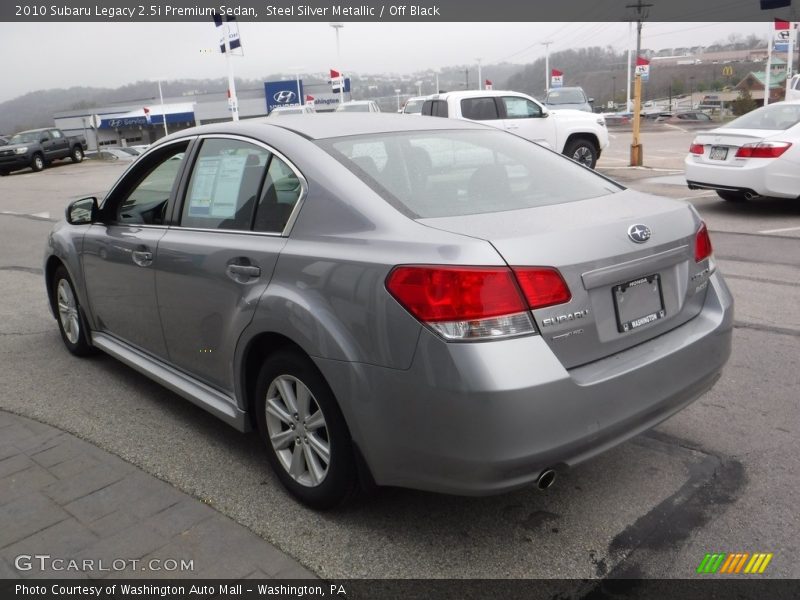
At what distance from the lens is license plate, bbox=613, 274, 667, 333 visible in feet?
9.06

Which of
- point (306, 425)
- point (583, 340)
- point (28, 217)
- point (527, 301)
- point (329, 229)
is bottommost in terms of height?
point (28, 217)

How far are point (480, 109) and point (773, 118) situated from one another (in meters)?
6.58

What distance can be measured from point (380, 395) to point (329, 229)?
73cm

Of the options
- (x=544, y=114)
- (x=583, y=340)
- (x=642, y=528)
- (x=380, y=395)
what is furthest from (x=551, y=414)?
A: (x=544, y=114)

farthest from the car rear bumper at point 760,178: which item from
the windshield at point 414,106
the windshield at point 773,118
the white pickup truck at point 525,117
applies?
the windshield at point 414,106

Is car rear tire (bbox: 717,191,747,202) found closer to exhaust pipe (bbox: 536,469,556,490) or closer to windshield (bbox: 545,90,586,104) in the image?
exhaust pipe (bbox: 536,469,556,490)

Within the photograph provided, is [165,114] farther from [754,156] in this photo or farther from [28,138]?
[754,156]

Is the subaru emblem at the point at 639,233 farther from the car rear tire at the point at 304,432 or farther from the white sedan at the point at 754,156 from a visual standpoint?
the white sedan at the point at 754,156

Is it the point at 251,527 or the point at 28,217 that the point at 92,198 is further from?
the point at 28,217

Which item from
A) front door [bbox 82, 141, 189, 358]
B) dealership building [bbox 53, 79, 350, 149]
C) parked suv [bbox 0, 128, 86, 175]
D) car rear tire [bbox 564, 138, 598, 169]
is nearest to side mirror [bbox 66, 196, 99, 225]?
front door [bbox 82, 141, 189, 358]

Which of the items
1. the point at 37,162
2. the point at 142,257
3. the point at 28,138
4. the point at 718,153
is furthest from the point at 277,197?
the point at 28,138

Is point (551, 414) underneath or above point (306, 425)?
above

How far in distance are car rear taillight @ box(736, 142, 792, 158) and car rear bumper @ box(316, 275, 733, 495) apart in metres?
8.15

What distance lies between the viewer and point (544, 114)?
1598cm
